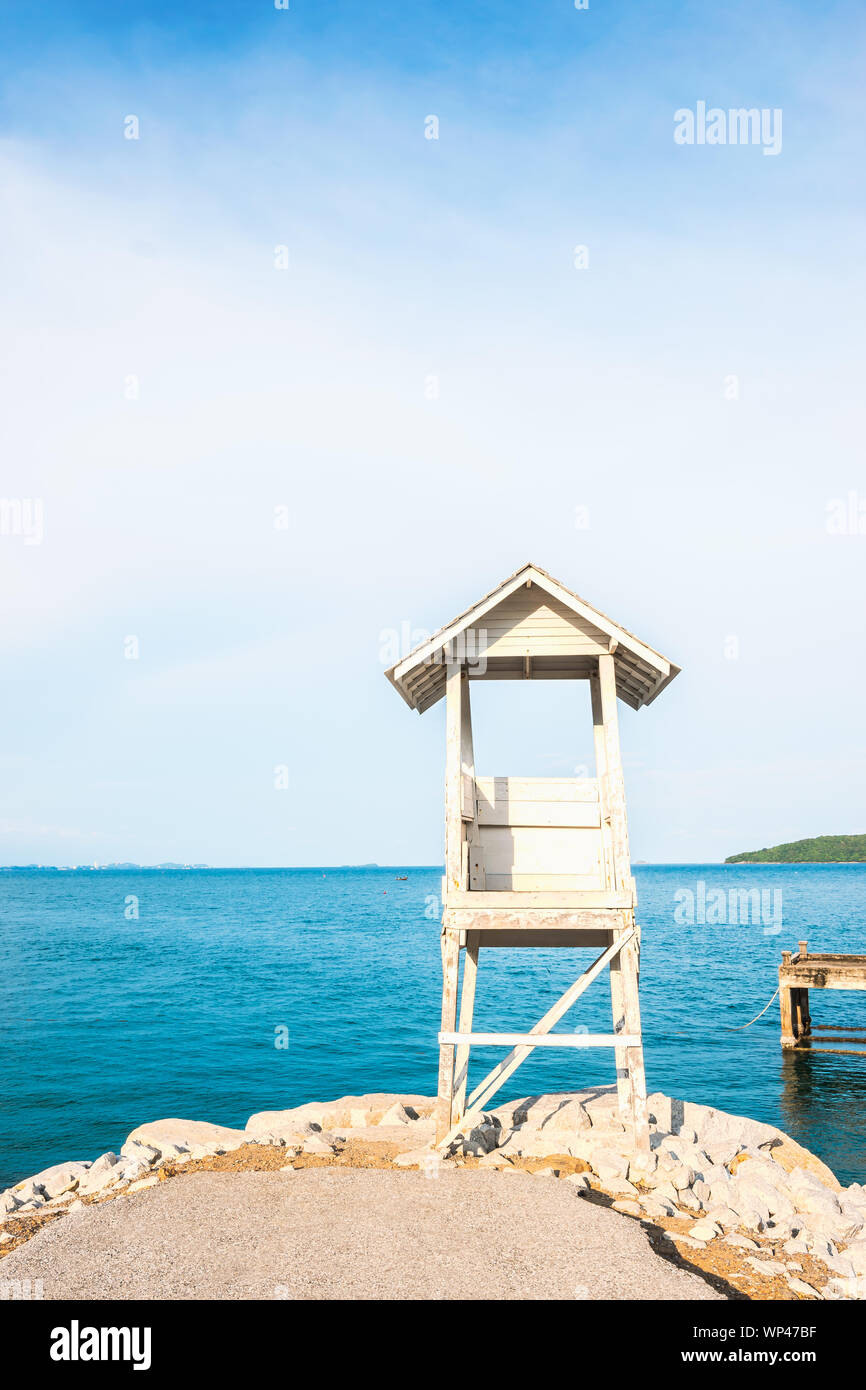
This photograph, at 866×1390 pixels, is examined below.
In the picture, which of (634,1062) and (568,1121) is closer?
(634,1062)

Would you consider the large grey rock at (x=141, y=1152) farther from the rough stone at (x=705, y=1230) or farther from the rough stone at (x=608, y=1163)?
the rough stone at (x=705, y=1230)

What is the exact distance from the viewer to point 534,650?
14141mm

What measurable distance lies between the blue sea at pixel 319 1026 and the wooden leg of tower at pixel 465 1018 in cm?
1139

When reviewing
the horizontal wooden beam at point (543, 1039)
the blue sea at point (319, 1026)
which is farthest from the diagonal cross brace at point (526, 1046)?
Result: the blue sea at point (319, 1026)

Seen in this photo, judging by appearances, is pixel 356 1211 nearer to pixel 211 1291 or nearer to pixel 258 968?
pixel 211 1291

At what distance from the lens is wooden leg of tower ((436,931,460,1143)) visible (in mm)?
12727

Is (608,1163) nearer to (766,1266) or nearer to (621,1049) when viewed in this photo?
(621,1049)

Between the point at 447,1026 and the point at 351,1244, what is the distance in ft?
11.7

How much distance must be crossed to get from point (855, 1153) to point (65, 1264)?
2037 cm

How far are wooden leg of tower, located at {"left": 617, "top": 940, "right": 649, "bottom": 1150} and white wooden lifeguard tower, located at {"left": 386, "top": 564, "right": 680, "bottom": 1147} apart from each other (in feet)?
0.06

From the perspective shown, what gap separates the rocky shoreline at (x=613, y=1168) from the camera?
10086 millimetres

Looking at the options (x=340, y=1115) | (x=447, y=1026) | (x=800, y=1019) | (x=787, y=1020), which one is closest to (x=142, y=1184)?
(x=447, y=1026)

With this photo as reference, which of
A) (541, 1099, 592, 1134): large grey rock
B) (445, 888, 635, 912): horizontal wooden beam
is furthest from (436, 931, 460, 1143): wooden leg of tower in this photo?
(541, 1099, 592, 1134): large grey rock
